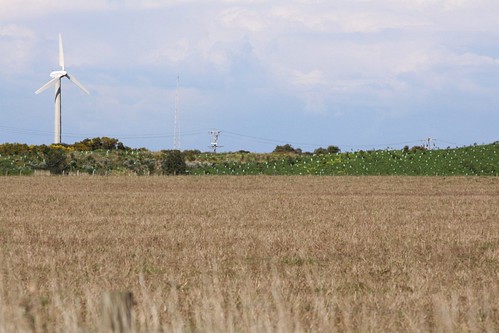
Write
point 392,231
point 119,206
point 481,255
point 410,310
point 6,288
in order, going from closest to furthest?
point 410,310 < point 6,288 < point 481,255 < point 392,231 < point 119,206

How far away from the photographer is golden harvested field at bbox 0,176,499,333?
9344 mm

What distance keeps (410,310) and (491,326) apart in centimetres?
109

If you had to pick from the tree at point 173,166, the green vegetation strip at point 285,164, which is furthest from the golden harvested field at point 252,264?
the green vegetation strip at point 285,164

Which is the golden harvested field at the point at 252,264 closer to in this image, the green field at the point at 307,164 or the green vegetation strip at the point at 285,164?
the green vegetation strip at the point at 285,164

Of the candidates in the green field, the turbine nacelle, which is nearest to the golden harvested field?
the green field

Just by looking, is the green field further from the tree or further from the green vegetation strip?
the tree

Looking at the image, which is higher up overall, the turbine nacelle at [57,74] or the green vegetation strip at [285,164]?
the turbine nacelle at [57,74]

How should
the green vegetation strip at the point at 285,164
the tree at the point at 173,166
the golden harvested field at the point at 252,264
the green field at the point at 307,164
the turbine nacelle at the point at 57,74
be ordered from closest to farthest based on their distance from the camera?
the golden harvested field at the point at 252,264 < the tree at the point at 173,166 < the green vegetation strip at the point at 285,164 < the green field at the point at 307,164 < the turbine nacelle at the point at 57,74

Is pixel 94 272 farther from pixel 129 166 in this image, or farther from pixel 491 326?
pixel 129 166

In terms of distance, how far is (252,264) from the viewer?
15.3 m

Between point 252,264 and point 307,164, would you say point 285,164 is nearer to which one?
Result: point 307,164

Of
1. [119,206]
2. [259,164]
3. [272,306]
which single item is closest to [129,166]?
[259,164]

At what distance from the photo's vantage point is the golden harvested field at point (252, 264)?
9344 millimetres

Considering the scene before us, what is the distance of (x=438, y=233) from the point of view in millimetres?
21094
